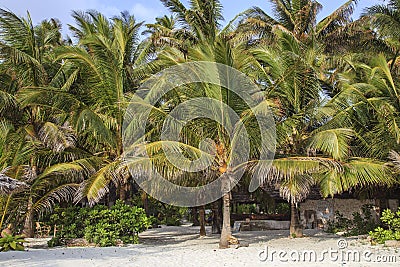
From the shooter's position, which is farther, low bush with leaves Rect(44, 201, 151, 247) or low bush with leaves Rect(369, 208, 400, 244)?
low bush with leaves Rect(44, 201, 151, 247)

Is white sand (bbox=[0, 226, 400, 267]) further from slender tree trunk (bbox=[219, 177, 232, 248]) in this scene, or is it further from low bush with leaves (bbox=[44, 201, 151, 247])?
low bush with leaves (bbox=[44, 201, 151, 247])

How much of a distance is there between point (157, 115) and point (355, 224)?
7.64 meters

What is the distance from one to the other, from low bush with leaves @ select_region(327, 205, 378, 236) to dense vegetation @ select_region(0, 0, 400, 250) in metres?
1.48

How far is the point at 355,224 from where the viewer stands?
13.6 metres

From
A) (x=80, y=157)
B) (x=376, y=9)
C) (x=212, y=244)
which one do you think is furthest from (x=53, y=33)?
(x=376, y=9)

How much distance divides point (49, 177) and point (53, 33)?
5.32 meters

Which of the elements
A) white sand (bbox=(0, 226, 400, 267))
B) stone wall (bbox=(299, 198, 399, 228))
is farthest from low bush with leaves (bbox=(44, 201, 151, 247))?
stone wall (bbox=(299, 198, 399, 228))

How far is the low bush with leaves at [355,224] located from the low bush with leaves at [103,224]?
6324 mm

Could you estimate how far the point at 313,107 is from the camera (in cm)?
1170

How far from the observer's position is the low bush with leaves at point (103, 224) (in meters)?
10.9

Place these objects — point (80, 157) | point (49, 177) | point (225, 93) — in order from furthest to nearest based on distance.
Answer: point (80, 157), point (49, 177), point (225, 93)

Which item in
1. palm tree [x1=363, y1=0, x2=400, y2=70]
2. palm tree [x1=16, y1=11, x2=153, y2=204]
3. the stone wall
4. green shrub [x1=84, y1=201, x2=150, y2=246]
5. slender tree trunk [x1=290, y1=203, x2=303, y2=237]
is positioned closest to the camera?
palm tree [x1=16, y1=11, x2=153, y2=204]

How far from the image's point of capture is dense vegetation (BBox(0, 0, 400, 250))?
393 inches

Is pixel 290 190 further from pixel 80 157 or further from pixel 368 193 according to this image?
pixel 80 157
